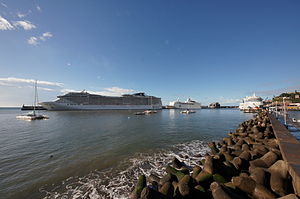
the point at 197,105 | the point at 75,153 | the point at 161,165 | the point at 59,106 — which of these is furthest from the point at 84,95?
the point at 197,105

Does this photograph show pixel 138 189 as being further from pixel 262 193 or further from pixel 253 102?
pixel 253 102

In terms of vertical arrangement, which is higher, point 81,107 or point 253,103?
point 253,103

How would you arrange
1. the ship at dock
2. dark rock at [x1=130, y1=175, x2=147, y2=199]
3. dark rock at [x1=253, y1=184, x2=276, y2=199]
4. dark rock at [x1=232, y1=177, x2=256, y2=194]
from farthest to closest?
the ship at dock
dark rock at [x1=130, y1=175, x2=147, y2=199]
dark rock at [x1=232, y1=177, x2=256, y2=194]
dark rock at [x1=253, y1=184, x2=276, y2=199]

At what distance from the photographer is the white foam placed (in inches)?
167

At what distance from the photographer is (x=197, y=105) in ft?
328

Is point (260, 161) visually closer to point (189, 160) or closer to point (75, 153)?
point (189, 160)

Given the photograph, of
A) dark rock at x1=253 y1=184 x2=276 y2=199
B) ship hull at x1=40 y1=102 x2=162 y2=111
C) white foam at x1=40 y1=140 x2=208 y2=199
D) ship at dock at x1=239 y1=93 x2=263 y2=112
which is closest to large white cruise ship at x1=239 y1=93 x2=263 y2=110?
ship at dock at x1=239 y1=93 x2=263 y2=112

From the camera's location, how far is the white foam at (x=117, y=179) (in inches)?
167

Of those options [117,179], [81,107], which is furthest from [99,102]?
[117,179]

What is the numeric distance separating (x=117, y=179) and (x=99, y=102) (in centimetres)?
7106

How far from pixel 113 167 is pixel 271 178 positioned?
6.26 m

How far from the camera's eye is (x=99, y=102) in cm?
6962

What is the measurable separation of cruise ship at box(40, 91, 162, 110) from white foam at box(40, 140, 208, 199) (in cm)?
6895

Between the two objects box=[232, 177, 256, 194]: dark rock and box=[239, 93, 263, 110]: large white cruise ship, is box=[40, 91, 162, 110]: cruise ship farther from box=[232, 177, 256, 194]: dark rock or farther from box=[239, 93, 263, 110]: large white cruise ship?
box=[232, 177, 256, 194]: dark rock
